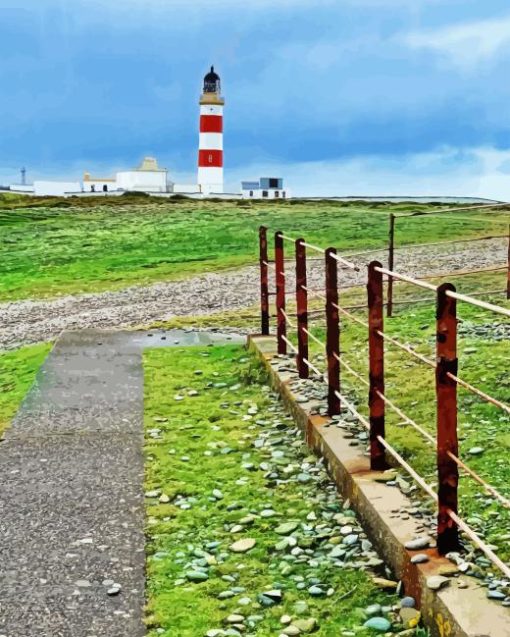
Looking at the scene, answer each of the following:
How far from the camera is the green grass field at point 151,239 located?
2550 centimetres

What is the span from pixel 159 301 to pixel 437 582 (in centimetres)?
1595

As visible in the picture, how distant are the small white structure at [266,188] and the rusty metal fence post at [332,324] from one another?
309 feet

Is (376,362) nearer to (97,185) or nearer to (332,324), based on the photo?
(332,324)

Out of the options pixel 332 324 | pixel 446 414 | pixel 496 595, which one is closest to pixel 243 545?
pixel 446 414

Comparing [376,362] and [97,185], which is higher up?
[97,185]

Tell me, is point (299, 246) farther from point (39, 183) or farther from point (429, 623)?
point (39, 183)

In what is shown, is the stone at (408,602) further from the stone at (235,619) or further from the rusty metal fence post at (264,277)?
the rusty metal fence post at (264,277)

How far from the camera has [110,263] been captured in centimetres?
2820

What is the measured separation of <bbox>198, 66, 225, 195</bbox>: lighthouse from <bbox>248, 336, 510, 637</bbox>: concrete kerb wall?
259 ft

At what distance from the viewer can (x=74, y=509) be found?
626 cm

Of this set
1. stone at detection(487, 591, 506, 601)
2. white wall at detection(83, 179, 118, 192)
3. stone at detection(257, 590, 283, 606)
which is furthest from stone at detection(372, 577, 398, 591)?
white wall at detection(83, 179, 118, 192)

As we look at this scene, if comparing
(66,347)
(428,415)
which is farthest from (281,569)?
(66,347)

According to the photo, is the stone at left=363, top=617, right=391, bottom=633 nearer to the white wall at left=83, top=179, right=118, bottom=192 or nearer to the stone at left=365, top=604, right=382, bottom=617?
the stone at left=365, top=604, right=382, bottom=617

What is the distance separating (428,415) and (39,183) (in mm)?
104995
